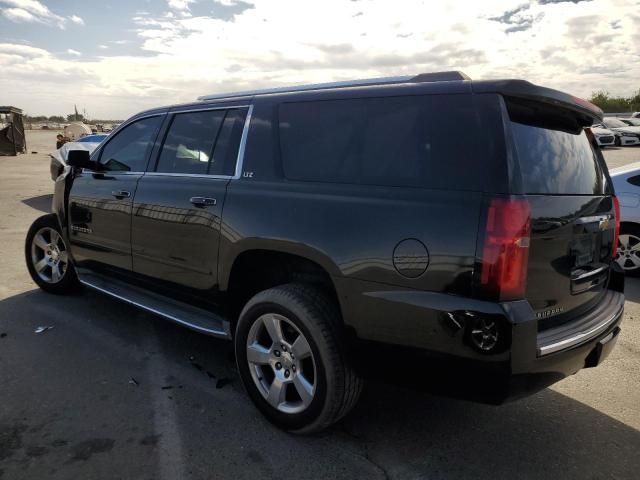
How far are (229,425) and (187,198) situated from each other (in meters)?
1.44

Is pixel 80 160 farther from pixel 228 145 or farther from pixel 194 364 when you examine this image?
pixel 194 364

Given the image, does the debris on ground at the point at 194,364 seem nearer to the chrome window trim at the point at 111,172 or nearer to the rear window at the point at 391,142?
the chrome window trim at the point at 111,172

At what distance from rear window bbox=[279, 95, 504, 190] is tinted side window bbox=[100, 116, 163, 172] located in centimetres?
147

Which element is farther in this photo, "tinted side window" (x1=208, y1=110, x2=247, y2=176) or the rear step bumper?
"tinted side window" (x1=208, y1=110, x2=247, y2=176)

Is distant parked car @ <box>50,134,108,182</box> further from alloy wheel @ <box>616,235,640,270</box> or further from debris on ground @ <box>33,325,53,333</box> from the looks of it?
alloy wheel @ <box>616,235,640,270</box>

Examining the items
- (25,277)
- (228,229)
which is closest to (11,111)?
(25,277)

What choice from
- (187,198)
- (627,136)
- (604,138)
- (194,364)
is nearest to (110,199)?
(187,198)

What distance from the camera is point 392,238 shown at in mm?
2430

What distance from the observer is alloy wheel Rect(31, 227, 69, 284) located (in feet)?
16.9

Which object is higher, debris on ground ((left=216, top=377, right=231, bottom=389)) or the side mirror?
the side mirror

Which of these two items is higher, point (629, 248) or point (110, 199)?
point (110, 199)

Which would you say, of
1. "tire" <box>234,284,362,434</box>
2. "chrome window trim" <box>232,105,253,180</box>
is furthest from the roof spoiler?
"chrome window trim" <box>232,105,253,180</box>

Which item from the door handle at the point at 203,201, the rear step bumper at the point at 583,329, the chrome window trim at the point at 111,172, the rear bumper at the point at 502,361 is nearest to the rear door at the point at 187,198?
the door handle at the point at 203,201

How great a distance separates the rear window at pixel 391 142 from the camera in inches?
91.9
